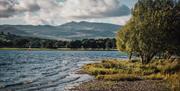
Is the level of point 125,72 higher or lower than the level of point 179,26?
lower

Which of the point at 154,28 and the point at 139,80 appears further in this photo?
the point at 154,28

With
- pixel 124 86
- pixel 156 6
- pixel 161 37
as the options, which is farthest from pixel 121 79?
pixel 156 6

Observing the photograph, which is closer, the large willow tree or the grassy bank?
the grassy bank

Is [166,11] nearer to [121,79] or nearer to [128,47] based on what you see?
[128,47]

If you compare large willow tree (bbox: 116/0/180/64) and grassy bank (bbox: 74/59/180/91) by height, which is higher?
large willow tree (bbox: 116/0/180/64)

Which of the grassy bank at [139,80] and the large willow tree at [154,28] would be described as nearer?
the grassy bank at [139,80]

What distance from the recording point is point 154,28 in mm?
77000

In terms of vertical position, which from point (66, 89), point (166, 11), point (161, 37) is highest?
point (166, 11)

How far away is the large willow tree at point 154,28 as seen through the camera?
76312 millimetres

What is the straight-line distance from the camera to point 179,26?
7650 centimetres

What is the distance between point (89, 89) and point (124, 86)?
493 cm

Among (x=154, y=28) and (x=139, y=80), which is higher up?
(x=154, y=28)

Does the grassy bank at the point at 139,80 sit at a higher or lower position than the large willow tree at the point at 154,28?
lower

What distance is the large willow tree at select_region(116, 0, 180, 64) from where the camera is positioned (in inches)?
3004
